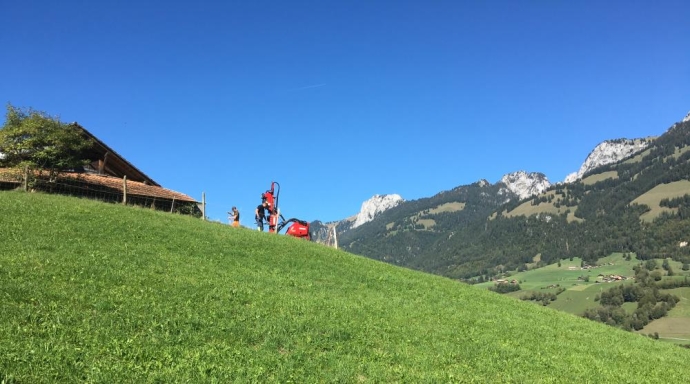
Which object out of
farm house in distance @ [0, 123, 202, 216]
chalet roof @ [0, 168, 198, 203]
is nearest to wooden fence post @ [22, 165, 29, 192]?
farm house in distance @ [0, 123, 202, 216]

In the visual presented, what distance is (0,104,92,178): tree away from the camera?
1602 inches

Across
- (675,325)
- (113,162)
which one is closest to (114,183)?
(113,162)

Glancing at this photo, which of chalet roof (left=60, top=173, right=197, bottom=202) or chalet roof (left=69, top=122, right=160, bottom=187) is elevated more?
chalet roof (left=69, top=122, right=160, bottom=187)

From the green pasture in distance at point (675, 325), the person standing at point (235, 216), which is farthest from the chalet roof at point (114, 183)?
the green pasture in distance at point (675, 325)

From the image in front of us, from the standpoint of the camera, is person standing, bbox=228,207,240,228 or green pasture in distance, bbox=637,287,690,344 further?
green pasture in distance, bbox=637,287,690,344

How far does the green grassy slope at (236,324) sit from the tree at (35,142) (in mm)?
16472

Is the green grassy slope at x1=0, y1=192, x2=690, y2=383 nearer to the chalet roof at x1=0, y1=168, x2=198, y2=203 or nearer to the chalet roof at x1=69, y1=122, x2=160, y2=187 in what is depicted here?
the chalet roof at x1=0, y1=168, x2=198, y2=203

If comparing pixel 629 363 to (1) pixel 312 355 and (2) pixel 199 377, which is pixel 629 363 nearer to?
(1) pixel 312 355

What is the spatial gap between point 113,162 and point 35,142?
39.0 ft

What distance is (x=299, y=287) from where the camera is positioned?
20.9 meters

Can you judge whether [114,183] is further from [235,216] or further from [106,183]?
[235,216]

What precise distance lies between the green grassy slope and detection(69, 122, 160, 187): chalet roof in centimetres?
2505

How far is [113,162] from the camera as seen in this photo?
53125 mm

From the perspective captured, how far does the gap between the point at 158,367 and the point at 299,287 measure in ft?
35.5
